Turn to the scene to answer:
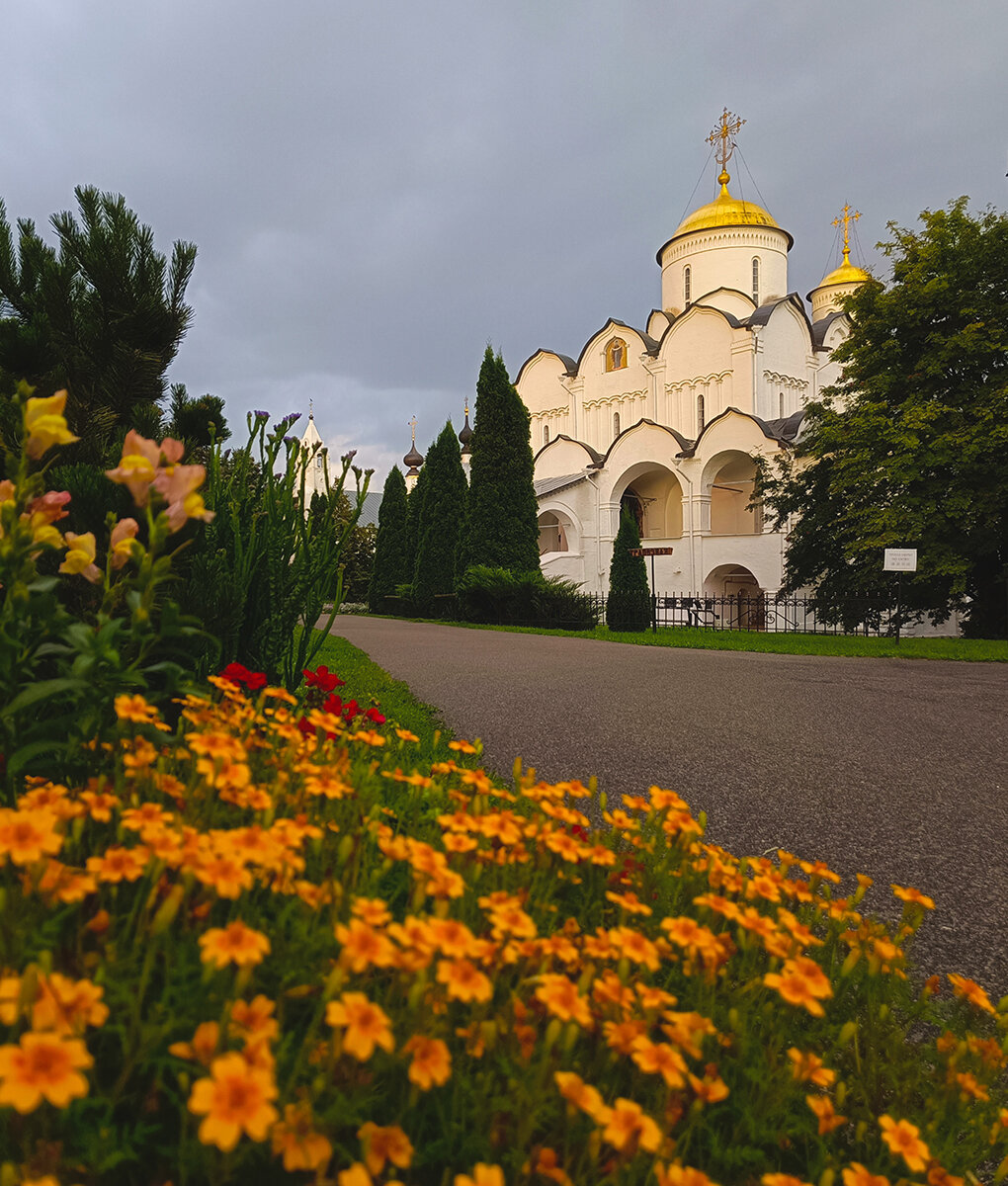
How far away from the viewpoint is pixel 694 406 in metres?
32.3

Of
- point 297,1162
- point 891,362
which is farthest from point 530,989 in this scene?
point 891,362

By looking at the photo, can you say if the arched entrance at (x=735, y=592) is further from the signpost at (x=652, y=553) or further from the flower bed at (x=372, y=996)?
the flower bed at (x=372, y=996)

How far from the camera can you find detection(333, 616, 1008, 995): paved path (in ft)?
9.51

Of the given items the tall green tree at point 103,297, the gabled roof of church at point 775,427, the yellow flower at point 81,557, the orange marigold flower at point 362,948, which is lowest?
the orange marigold flower at point 362,948

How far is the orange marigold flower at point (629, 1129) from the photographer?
88 centimetres

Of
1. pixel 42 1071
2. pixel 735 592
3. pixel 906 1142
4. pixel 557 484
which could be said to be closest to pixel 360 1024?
pixel 42 1071

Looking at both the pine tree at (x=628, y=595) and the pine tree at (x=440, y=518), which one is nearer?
the pine tree at (x=628, y=595)

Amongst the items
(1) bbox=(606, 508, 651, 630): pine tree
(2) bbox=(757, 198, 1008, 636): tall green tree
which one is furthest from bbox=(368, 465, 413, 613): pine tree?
(2) bbox=(757, 198, 1008, 636): tall green tree

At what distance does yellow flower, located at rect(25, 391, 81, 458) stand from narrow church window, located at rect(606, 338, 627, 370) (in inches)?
1410

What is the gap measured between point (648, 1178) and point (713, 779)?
10.4ft

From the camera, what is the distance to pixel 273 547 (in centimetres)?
378

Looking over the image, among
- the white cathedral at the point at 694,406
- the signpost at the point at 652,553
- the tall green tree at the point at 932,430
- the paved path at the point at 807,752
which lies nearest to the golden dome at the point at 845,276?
the white cathedral at the point at 694,406

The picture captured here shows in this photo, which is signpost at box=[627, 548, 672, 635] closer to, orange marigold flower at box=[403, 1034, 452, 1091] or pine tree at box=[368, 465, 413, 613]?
pine tree at box=[368, 465, 413, 613]

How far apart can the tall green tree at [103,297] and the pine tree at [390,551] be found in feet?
76.8
